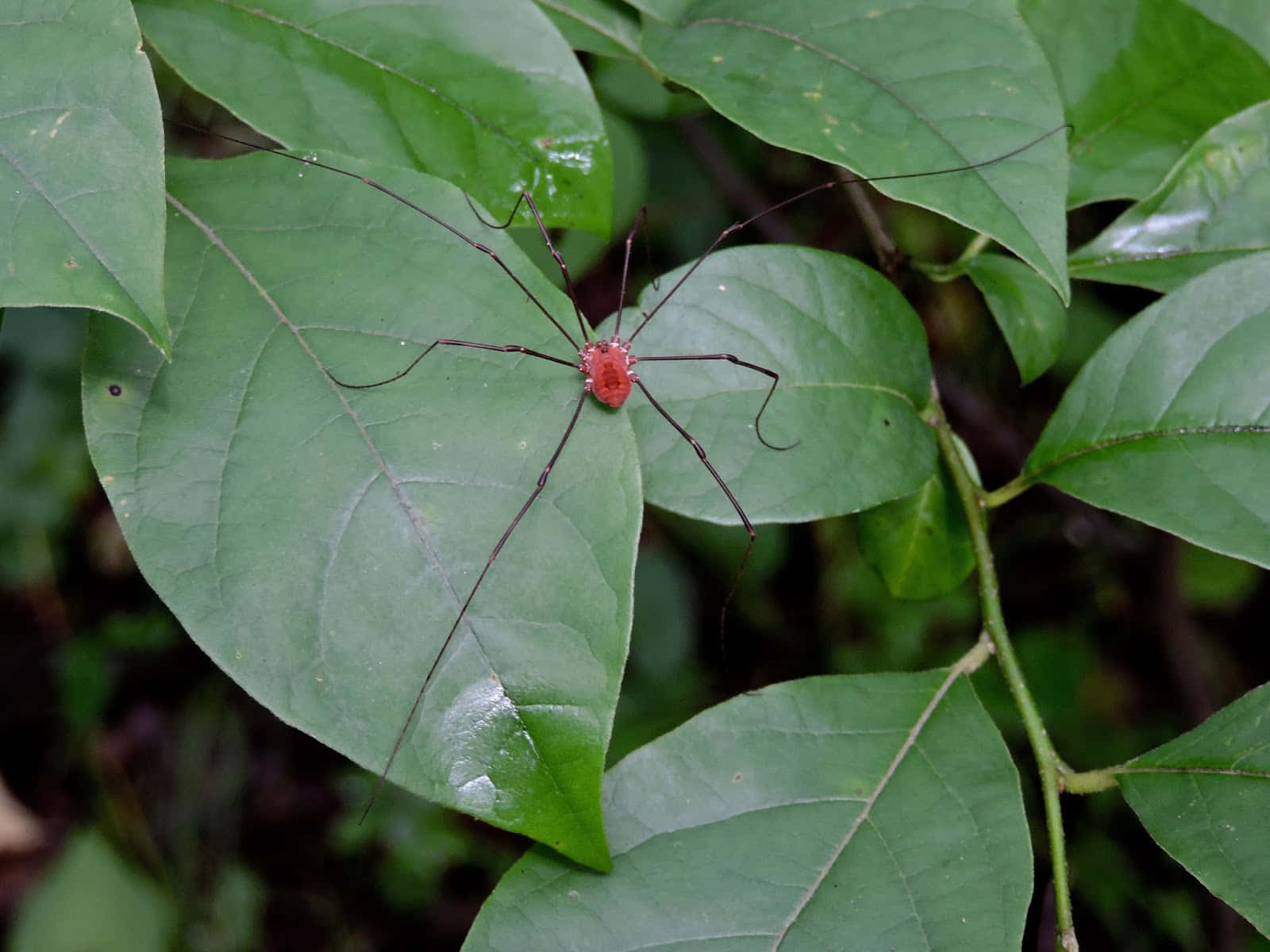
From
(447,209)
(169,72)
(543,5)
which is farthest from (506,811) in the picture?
(169,72)

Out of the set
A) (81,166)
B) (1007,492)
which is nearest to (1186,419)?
(1007,492)

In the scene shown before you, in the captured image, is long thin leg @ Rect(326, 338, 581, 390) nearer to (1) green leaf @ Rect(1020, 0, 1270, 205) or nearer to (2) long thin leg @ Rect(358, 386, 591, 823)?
(2) long thin leg @ Rect(358, 386, 591, 823)

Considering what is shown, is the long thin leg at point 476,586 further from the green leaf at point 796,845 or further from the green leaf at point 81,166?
the green leaf at point 81,166

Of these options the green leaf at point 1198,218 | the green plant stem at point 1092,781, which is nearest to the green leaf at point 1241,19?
the green leaf at point 1198,218

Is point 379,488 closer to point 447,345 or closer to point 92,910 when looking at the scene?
point 447,345

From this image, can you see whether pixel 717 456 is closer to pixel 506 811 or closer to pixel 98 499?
pixel 506 811

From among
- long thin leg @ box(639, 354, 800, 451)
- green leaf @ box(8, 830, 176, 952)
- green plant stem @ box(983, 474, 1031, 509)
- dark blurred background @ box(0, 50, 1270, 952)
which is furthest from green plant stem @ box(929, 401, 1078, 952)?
green leaf @ box(8, 830, 176, 952)
